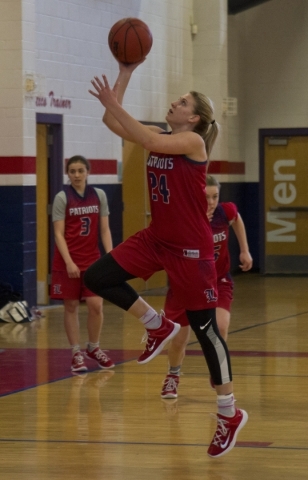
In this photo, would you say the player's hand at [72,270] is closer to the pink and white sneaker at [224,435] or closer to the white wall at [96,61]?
the pink and white sneaker at [224,435]

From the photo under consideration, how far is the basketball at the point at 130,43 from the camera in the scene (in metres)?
5.32

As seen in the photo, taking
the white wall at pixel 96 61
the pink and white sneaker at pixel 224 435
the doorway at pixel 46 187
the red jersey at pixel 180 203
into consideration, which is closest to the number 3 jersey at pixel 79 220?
the red jersey at pixel 180 203

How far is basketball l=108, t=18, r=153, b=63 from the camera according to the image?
17.5 feet

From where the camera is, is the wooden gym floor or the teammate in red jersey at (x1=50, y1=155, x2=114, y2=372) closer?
the wooden gym floor

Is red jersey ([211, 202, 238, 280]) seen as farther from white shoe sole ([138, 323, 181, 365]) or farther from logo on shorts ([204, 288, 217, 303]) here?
logo on shorts ([204, 288, 217, 303])

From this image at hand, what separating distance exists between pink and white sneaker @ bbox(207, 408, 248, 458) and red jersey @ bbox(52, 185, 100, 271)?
2.90m

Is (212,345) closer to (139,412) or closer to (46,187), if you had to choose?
(139,412)

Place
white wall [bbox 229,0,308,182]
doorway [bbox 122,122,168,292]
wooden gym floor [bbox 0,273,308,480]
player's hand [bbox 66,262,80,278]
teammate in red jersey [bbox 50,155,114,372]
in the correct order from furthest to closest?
white wall [bbox 229,0,308,182]
doorway [bbox 122,122,168,292]
teammate in red jersey [bbox 50,155,114,372]
player's hand [bbox 66,262,80,278]
wooden gym floor [bbox 0,273,308,480]

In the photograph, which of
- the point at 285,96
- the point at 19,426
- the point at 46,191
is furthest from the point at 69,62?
the point at 19,426

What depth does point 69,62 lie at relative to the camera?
11.9 metres

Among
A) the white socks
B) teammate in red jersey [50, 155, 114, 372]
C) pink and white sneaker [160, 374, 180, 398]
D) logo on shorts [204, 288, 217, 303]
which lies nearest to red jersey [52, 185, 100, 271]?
teammate in red jersey [50, 155, 114, 372]

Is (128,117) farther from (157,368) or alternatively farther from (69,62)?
(69,62)

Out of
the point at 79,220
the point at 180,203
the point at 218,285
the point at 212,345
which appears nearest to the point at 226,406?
the point at 212,345

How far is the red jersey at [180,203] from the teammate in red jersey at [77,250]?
2364mm
